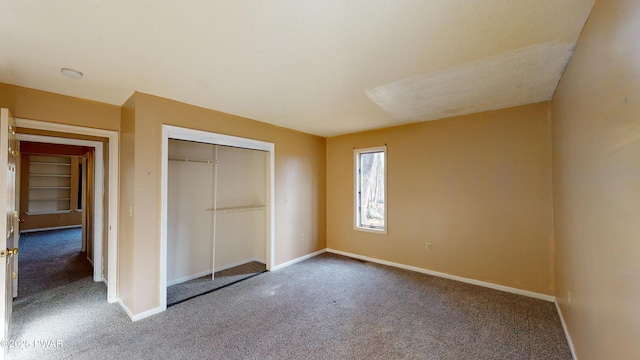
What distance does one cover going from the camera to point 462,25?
1.59 m

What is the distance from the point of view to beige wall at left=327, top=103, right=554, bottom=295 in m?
3.06

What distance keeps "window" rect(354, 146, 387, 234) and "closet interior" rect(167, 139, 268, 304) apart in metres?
1.79

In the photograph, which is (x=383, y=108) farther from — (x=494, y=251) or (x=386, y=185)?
(x=494, y=251)

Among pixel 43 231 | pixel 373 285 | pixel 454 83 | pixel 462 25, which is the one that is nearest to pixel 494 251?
pixel 373 285

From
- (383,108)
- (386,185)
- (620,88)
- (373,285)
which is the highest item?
(383,108)

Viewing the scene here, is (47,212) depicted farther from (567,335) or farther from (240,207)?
(567,335)

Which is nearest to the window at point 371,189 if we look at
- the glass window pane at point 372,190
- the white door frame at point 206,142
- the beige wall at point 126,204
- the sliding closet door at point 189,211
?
the glass window pane at point 372,190

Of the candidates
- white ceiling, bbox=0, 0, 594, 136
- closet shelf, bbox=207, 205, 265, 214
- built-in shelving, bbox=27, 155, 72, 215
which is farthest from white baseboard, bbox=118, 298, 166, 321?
built-in shelving, bbox=27, 155, 72, 215

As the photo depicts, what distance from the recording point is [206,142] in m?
3.26

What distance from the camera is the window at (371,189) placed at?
447cm

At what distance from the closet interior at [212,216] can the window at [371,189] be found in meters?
1.79

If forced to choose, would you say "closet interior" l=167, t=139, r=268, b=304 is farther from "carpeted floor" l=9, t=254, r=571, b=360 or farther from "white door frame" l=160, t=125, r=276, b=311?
"carpeted floor" l=9, t=254, r=571, b=360

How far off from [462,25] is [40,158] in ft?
35.3

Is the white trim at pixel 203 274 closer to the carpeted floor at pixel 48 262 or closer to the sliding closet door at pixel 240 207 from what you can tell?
the sliding closet door at pixel 240 207
